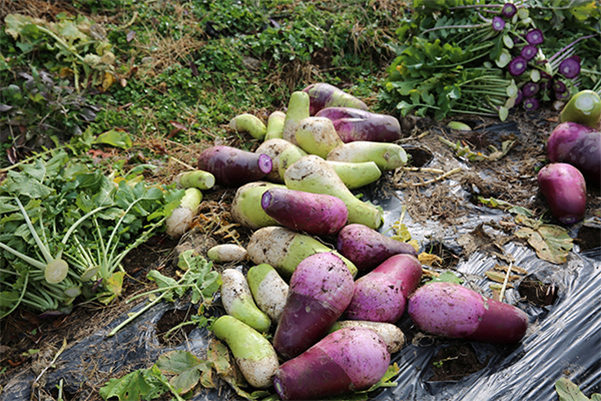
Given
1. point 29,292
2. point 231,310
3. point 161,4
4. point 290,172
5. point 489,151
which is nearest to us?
point 231,310

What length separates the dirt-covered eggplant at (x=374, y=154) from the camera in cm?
318

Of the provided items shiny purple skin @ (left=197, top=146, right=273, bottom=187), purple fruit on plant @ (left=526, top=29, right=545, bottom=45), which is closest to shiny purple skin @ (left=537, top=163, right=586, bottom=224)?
purple fruit on plant @ (left=526, top=29, right=545, bottom=45)

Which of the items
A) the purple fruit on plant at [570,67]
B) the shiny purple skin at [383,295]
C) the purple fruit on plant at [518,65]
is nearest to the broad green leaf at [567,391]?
the shiny purple skin at [383,295]

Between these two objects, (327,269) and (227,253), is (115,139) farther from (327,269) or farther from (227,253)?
(327,269)

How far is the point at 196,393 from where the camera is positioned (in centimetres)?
192

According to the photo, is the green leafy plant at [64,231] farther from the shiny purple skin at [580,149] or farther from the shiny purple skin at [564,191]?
the shiny purple skin at [580,149]

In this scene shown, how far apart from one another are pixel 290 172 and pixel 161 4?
13.7 ft

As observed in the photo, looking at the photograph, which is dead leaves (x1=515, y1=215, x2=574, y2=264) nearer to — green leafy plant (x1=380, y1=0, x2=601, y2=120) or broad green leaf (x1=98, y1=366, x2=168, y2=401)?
green leafy plant (x1=380, y1=0, x2=601, y2=120)

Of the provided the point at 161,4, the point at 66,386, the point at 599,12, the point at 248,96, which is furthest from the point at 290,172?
the point at 161,4

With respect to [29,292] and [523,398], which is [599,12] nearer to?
[523,398]

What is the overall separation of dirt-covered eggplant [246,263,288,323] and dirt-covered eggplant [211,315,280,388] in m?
0.17

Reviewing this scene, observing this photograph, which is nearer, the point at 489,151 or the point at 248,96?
the point at 489,151

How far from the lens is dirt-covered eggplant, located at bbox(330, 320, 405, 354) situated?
80.5 inches

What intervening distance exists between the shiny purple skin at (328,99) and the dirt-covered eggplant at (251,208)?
151 cm
